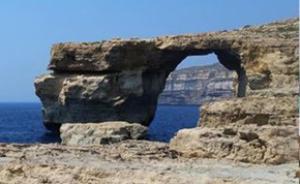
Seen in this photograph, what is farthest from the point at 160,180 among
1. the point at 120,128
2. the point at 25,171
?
the point at 120,128

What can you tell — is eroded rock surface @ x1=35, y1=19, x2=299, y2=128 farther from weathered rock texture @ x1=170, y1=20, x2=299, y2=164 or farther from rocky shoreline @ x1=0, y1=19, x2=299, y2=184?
weathered rock texture @ x1=170, y1=20, x2=299, y2=164

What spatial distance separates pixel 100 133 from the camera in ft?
111

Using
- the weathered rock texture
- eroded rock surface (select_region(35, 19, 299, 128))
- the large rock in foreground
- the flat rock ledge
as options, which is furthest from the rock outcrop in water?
the large rock in foreground

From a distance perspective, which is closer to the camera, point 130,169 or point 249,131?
point 130,169

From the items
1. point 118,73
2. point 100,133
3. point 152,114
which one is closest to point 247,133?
point 100,133

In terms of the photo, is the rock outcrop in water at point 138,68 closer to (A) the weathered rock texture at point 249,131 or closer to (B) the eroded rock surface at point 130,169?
(A) the weathered rock texture at point 249,131

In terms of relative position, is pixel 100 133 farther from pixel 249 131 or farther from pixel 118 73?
pixel 118 73

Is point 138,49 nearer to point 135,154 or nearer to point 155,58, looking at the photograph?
point 155,58

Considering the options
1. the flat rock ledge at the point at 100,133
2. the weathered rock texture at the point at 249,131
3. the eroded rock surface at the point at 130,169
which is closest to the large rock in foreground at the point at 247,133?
the weathered rock texture at the point at 249,131

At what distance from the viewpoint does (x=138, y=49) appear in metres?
65.8

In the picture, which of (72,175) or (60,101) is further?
(60,101)

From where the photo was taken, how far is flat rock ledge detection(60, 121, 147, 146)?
106 feet

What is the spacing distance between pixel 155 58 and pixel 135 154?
158 feet

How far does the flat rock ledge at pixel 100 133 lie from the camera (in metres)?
32.4
